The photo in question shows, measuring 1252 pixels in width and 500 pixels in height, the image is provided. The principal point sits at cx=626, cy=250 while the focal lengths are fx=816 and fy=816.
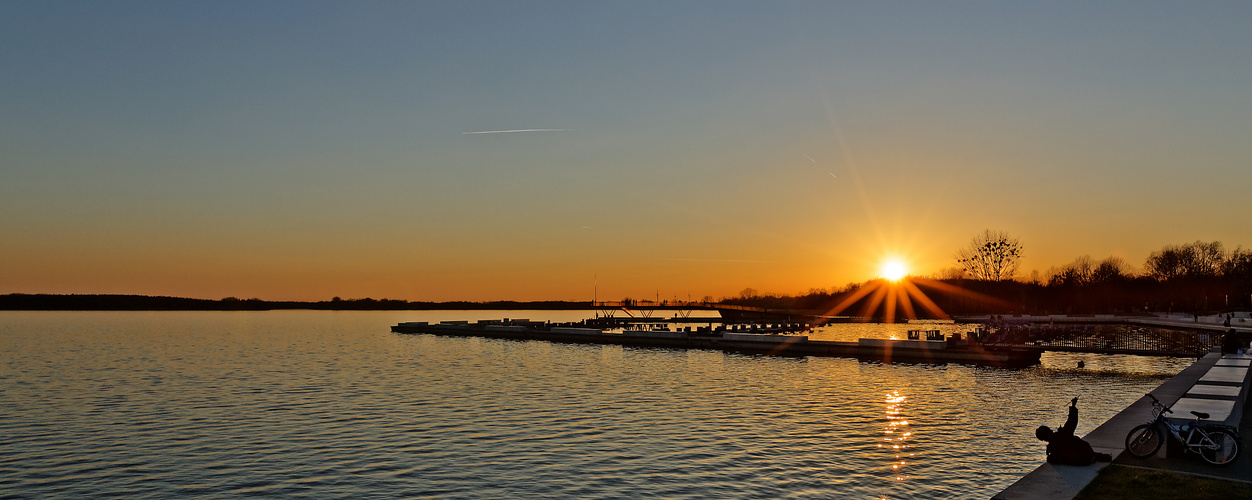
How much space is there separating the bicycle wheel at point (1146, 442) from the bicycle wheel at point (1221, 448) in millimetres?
852

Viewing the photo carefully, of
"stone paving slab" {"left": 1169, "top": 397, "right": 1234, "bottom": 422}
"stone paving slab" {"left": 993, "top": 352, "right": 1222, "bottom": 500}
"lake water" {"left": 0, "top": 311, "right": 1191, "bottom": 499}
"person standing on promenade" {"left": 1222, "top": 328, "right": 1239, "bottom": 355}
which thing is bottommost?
"lake water" {"left": 0, "top": 311, "right": 1191, "bottom": 499}

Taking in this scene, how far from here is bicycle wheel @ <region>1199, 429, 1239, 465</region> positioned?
17.8 m

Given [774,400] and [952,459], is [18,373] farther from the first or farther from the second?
[952,459]

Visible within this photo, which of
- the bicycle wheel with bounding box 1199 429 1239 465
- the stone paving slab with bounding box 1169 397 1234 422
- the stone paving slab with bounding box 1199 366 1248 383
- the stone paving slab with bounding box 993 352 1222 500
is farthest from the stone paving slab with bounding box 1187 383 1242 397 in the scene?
the bicycle wheel with bounding box 1199 429 1239 465

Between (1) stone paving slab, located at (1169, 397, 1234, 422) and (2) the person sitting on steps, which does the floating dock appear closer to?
(1) stone paving slab, located at (1169, 397, 1234, 422)

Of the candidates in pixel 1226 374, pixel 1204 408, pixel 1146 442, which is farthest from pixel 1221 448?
pixel 1226 374

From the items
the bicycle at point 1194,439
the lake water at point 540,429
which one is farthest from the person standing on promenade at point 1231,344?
the bicycle at point 1194,439

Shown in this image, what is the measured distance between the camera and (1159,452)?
19.0 m

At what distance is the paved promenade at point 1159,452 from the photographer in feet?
53.4

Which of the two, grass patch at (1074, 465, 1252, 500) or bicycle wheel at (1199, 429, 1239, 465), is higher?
bicycle wheel at (1199, 429, 1239, 465)

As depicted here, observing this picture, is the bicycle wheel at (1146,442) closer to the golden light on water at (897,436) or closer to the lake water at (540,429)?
the lake water at (540,429)

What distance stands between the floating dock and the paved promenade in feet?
126

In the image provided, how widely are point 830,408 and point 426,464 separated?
821 inches

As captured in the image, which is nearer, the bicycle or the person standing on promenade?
the bicycle
